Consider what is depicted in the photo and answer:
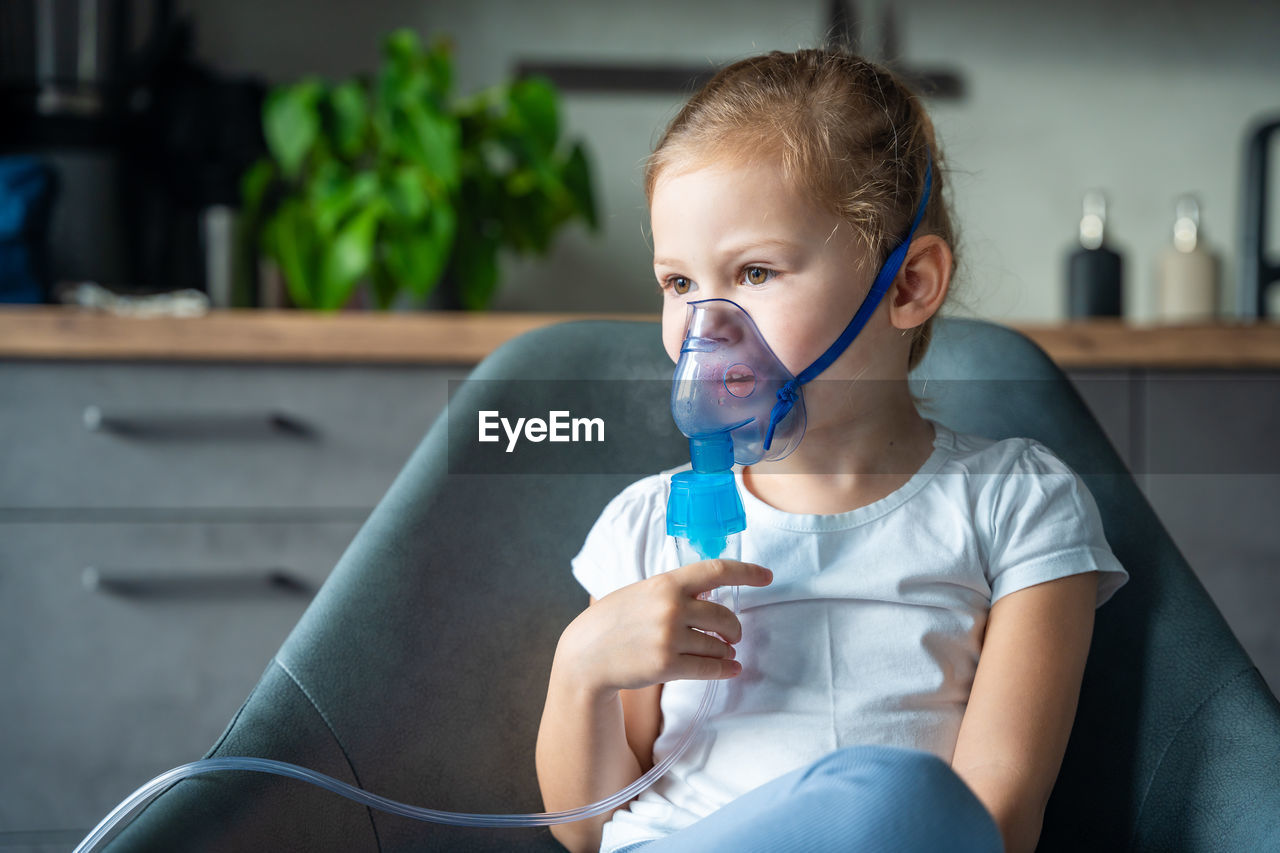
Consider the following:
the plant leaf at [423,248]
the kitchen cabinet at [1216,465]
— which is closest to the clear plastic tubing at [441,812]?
the plant leaf at [423,248]

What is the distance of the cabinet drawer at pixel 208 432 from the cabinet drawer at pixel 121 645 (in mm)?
53

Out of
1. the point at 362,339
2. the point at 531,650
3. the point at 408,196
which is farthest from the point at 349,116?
the point at 531,650

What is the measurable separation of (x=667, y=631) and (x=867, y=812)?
0.56ft

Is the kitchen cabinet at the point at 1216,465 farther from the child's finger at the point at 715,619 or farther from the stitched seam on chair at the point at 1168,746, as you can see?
the child's finger at the point at 715,619

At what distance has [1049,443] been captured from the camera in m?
0.86

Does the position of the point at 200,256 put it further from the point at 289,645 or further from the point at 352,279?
the point at 289,645

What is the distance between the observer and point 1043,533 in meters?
0.67

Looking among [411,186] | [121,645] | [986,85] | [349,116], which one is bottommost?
[121,645]

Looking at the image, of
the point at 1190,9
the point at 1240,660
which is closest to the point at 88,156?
the point at 1240,660

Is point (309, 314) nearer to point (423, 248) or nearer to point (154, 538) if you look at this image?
point (423, 248)

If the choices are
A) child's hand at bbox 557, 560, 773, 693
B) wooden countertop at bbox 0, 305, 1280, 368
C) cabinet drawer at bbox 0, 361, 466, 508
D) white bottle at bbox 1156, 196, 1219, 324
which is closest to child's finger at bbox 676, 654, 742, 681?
child's hand at bbox 557, 560, 773, 693

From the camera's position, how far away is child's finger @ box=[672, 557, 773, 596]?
0.62 metres

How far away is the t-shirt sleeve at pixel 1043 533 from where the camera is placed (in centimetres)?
66

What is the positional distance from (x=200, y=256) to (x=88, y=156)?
0.24 meters
